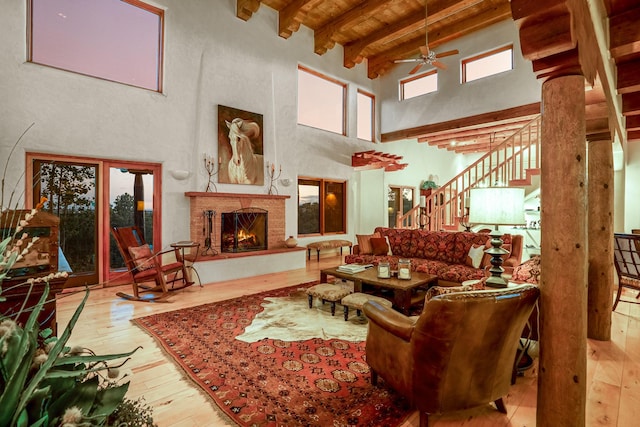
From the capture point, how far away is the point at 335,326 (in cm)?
334

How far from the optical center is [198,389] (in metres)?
2.24

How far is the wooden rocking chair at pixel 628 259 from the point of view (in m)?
3.66

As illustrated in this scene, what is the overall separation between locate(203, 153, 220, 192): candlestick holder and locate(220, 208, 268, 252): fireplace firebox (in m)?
0.49

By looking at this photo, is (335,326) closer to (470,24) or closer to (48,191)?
(48,191)

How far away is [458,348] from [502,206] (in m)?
1.07

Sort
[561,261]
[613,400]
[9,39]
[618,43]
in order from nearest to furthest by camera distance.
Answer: [561,261], [613,400], [618,43], [9,39]

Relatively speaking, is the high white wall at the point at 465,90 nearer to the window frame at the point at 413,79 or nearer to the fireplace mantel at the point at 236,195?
the window frame at the point at 413,79

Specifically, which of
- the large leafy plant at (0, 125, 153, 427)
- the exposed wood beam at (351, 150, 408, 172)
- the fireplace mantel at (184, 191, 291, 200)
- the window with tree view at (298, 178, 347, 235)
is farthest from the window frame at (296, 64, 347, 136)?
the large leafy plant at (0, 125, 153, 427)

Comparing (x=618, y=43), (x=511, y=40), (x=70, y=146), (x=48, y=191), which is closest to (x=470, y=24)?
(x=511, y=40)

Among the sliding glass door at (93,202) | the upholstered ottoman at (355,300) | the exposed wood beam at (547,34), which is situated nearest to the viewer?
the exposed wood beam at (547,34)

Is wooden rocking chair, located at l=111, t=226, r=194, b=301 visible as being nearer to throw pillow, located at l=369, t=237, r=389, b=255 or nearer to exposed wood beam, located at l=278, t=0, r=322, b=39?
throw pillow, located at l=369, t=237, r=389, b=255

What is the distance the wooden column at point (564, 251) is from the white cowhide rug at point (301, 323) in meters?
1.58

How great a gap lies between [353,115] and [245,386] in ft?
24.2

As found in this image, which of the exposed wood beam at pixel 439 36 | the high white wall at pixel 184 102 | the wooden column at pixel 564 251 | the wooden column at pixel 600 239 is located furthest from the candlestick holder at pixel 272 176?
the wooden column at pixel 564 251
